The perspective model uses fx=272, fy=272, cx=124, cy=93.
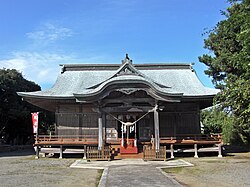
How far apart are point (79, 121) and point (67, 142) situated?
95.3 inches

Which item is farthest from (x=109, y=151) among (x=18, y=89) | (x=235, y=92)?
(x=18, y=89)

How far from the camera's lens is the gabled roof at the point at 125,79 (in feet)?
60.7

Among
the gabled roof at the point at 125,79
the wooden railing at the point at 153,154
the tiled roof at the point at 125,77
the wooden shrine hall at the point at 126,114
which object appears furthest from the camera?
the tiled roof at the point at 125,77

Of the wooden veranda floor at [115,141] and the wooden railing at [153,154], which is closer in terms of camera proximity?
the wooden railing at [153,154]

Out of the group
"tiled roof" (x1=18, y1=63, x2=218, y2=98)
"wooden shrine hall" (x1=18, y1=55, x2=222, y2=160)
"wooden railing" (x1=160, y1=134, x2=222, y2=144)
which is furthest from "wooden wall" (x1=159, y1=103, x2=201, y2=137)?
"tiled roof" (x1=18, y1=63, x2=218, y2=98)

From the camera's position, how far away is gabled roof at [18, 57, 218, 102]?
18516 millimetres

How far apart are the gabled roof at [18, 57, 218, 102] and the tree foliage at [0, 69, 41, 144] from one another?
10.8 metres

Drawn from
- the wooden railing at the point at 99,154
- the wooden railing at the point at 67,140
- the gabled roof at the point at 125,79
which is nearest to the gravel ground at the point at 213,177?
the wooden railing at the point at 99,154

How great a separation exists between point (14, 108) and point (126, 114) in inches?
708

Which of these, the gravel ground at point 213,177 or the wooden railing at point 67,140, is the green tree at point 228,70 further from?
the wooden railing at point 67,140

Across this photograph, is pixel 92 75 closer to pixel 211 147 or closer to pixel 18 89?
pixel 211 147

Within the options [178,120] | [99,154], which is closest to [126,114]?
[178,120]

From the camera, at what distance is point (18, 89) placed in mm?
34219

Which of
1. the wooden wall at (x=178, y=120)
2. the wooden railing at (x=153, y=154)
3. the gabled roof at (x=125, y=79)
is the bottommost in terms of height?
the wooden railing at (x=153, y=154)
